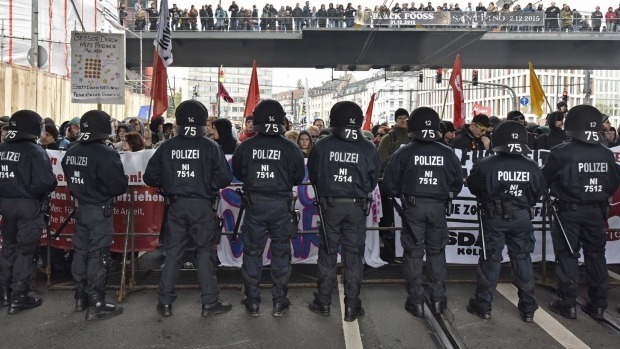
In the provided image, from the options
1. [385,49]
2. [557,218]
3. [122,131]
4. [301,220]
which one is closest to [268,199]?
[301,220]

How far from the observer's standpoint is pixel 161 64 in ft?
28.5

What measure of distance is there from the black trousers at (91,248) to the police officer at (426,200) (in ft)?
10.3

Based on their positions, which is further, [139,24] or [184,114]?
[139,24]

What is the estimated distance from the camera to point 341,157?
6176 mm

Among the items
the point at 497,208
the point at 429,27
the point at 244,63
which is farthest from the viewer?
the point at 244,63

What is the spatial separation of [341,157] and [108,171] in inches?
95.5

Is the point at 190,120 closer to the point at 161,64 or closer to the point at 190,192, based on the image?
the point at 190,192

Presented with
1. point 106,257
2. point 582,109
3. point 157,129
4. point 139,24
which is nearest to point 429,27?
point 139,24

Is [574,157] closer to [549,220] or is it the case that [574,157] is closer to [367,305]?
[549,220]

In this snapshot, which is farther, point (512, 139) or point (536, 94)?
point (536, 94)

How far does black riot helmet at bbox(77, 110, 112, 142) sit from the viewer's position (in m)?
6.15

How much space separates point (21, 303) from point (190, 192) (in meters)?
2.18

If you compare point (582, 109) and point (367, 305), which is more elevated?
point (582, 109)

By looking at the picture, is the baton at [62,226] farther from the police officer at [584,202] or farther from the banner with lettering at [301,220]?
the police officer at [584,202]
